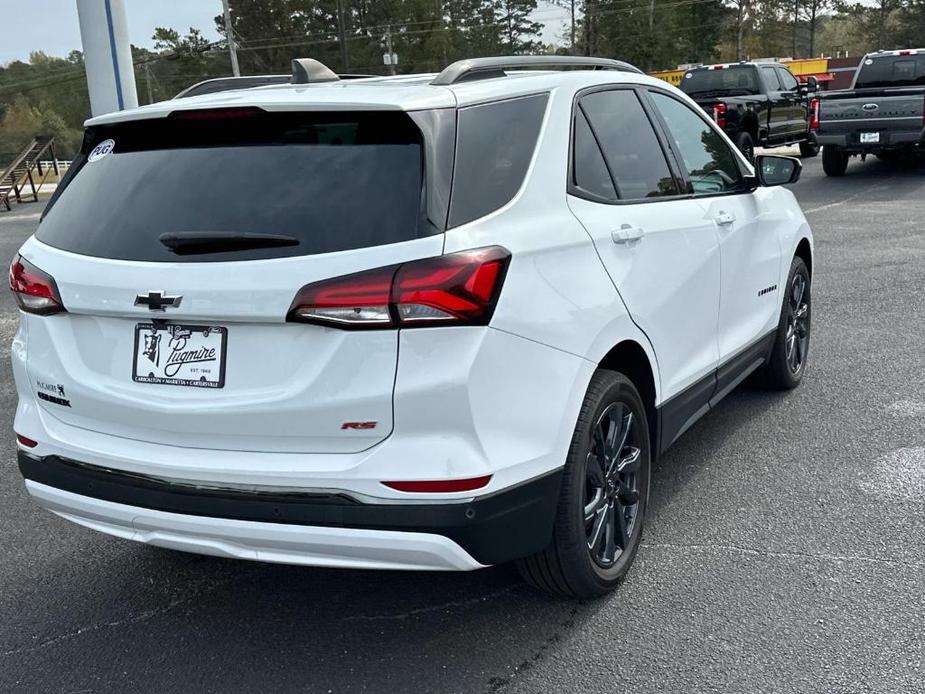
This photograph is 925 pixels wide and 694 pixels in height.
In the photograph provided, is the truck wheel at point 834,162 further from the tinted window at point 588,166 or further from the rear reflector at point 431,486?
the rear reflector at point 431,486

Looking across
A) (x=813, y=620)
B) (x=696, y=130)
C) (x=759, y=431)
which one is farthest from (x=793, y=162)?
(x=813, y=620)

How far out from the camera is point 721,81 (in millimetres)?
19094

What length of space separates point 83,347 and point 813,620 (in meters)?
2.47

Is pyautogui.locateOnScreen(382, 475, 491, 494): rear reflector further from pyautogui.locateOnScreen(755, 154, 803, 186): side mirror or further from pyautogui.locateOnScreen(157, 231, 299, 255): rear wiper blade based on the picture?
pyautogui.locateOnScreen(755, 154, 803, 186): side mirror

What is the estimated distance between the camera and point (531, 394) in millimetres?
2777

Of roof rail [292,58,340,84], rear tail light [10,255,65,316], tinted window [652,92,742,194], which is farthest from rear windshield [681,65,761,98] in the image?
rear tail light [10,255,65,316]

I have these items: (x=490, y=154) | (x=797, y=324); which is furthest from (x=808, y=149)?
(x=490, y=154)

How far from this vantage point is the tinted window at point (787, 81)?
19969 millimetres

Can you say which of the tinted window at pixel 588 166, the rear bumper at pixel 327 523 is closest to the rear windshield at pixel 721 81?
the tinted window at pixel 588 166

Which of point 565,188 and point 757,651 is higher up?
point 565,188

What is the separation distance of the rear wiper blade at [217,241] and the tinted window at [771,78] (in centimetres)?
1796

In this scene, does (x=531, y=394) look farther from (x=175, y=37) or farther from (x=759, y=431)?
(x=175, y=37)

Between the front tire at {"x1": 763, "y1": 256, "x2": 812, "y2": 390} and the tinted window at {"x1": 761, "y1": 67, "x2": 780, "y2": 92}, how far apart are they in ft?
47.7

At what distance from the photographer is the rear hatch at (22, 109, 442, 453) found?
8.54ft
